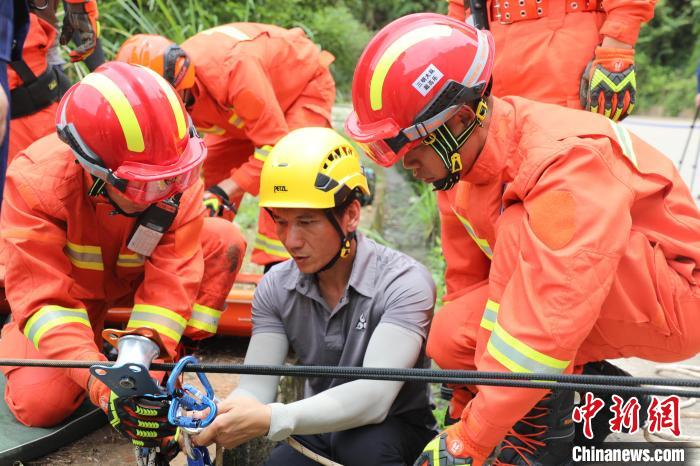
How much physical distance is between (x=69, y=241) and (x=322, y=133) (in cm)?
107

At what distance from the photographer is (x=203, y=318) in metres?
3.36

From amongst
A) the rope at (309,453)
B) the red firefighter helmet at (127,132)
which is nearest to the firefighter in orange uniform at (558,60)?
the rope at (309,453)

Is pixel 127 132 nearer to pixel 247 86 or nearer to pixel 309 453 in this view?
pixel 309 453

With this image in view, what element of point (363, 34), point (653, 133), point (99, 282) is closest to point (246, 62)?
point (99, 282)

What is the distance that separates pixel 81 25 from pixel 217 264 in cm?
192

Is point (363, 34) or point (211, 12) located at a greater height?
point (211, 12)

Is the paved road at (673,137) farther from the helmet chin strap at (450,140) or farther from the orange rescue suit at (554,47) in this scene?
the helmet chin strap at (450,140)

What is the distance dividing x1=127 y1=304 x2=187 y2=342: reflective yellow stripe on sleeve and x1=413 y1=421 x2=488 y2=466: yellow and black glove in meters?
1.18

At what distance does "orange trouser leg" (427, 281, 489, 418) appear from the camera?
2.79 meters

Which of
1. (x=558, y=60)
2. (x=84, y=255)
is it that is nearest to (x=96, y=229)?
(x=84, y=255)

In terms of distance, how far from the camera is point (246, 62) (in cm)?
438

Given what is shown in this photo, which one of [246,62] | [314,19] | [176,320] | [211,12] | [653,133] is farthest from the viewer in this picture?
[653,133]

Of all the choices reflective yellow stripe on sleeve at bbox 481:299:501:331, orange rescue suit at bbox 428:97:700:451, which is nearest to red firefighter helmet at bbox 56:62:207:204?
orange rescue suit at bbox 428:97:700:451

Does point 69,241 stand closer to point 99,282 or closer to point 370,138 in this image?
point 99,282
